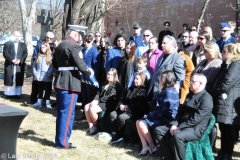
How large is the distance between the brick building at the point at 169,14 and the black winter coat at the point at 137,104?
38.1 ft

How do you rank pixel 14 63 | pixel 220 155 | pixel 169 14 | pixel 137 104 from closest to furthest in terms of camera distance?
pixel 220 155, pixel 137 104, pixel 14 63, pixel 169 14

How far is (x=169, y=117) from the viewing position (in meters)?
5.52

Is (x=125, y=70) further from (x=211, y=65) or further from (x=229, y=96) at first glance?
(x=229, y=96)

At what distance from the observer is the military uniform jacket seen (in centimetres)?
562

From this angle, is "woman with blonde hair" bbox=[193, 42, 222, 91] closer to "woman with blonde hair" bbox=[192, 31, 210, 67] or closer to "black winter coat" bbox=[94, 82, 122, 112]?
"woman with blonde hair" bbox=[192, 31, 210, 67]

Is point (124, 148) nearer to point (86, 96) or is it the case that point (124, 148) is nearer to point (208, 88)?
point (208, 88)

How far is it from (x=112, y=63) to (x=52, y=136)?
184 centimetres

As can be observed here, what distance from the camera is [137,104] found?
6.25m

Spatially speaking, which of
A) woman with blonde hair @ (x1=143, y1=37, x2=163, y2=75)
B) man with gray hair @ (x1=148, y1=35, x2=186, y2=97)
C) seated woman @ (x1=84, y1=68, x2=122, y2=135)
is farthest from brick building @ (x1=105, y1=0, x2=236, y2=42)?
man with gray hair @ (x1=148, y1=35, x2=186, y2=97)

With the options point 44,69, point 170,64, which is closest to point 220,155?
point 170,64

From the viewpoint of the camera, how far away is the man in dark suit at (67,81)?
5648 mm

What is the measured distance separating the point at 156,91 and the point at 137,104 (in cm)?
46

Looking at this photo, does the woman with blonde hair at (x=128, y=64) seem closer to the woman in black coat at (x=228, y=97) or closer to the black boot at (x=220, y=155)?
the woman in black coat at (x=228, y=97)

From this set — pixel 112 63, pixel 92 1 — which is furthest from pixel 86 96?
pixel 92 1
